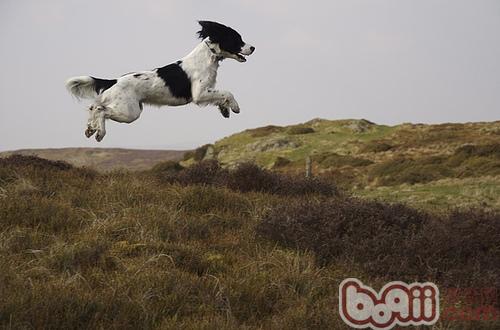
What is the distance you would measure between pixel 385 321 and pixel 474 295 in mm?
1113

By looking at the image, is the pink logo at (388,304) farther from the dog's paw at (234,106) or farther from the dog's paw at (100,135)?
the dog's paw at (100,135)

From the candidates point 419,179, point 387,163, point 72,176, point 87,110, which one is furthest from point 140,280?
point 387,163

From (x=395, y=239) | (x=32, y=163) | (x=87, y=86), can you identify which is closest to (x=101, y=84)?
(x=87, y=86)

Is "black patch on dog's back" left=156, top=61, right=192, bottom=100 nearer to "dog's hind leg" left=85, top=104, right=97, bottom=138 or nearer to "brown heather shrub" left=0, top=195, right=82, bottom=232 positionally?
"dog's hind leg" left=85, top=104, right=97, bottom=138

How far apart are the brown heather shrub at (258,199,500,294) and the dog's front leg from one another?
5.85 ft

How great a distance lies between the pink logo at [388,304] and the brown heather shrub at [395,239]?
12.4 inches

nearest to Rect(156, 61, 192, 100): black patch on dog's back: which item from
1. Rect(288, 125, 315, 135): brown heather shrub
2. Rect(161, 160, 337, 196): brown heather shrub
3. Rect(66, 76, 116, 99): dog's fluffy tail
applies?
Rect(66, 76, 116, 99): dog's fluffy tail

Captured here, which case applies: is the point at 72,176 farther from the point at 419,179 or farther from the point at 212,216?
the point at 419,179

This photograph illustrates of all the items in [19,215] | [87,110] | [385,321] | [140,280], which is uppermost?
[87,110]

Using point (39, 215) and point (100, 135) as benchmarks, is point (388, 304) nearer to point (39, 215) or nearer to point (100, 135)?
point (39, 215)

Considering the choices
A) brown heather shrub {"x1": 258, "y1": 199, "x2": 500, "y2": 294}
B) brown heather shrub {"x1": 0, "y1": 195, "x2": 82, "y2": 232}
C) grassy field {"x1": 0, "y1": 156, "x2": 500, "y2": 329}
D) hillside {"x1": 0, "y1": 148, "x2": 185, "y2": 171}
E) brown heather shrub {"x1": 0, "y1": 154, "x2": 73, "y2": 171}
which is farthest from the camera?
hillside {"x1": 0, "y1": 148, "x2": 185, "y2": 171}

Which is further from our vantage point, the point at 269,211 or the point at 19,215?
the point at 269,211

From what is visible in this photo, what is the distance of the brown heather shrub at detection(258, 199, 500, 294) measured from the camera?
5.20m

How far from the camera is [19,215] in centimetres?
619
